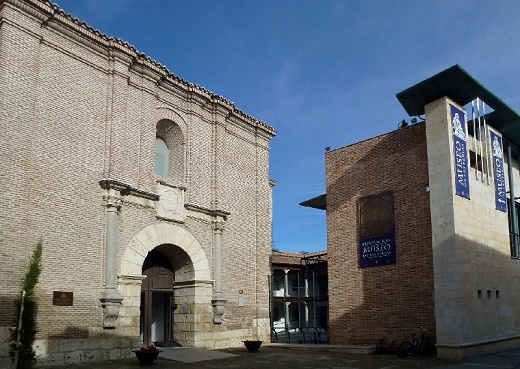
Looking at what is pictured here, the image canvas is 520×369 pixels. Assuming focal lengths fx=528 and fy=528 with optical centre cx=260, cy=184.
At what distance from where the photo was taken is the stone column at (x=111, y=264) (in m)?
14.4

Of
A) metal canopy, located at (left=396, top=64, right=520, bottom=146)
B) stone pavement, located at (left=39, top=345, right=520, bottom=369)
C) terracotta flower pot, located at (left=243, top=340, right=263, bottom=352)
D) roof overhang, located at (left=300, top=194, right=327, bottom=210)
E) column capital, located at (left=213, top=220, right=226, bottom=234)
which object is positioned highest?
metal canopy, located at (left=396, top=64, right=520, bottom=146)

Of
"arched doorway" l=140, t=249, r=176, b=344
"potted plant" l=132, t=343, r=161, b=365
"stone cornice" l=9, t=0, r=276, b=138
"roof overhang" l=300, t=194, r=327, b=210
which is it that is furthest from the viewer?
"roof overhang" l=300, t=194, r=327, b=210

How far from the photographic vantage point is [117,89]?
15992mm

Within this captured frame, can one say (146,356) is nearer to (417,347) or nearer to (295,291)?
(417,347)

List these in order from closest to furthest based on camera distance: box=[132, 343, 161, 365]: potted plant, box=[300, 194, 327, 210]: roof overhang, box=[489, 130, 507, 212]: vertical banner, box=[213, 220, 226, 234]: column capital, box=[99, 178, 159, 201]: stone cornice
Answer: box=[132, 343, 161, 365]: potted plant, box=[99, 178, 159, 201]: stone cornice, box=[213, 220, 226, 234]: column capital, box=[489, 130, 507, 212]: vertical banner, box=[300, 194, 327, 210]: roof overhang

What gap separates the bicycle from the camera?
636 inches

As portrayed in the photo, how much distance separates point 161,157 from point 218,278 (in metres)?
4.62

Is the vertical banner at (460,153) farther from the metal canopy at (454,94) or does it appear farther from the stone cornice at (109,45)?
the stone cornice at (109,45)

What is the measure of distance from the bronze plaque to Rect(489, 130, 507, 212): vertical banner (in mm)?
14246

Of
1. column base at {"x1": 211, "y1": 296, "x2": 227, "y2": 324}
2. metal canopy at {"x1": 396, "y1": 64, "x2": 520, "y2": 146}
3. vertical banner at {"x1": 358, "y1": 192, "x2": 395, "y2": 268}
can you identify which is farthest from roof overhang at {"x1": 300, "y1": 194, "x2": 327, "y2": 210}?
column base at {"x1": 211, "y1": 296, "x2": 227, "y2": 324}

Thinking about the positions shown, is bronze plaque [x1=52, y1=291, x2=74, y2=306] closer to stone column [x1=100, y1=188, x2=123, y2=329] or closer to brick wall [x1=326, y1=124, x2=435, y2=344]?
stone column [x1=100, y1=188, x2=123, y2=329]

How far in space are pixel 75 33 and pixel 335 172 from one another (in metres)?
10.7

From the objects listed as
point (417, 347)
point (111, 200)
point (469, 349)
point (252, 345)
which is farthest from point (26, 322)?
point (469, 349)

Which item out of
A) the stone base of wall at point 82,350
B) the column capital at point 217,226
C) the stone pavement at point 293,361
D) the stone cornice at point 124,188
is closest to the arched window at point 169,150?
the stone cornice at point 124,188
